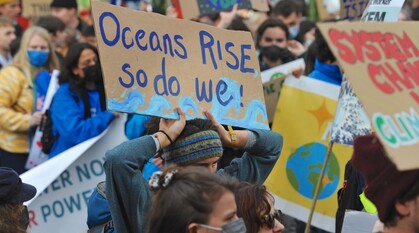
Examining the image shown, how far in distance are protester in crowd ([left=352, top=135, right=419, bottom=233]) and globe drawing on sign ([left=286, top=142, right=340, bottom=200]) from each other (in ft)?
12.4

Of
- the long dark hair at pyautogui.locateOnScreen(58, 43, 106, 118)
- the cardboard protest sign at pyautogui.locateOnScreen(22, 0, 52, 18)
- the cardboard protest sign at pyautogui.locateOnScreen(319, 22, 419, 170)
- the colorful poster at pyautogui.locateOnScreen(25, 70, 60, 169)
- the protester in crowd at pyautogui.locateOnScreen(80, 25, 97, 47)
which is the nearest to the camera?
the cardboard protest sign at pyautogui.locateOnScreen(319, 22, 419, 170)

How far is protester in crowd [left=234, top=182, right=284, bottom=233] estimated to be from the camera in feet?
13.7

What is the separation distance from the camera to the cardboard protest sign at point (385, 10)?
18.0 feet

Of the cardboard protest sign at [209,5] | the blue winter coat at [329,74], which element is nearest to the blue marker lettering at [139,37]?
the cardboard protest sign at [209,5]

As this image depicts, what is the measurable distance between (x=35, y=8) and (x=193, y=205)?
9.14 m

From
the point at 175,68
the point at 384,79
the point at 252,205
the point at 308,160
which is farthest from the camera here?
the point at 308,160

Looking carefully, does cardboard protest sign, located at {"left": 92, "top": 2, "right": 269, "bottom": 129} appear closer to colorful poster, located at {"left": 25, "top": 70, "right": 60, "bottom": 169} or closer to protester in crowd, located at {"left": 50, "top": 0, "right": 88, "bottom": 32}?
colorful poster, located at {"left": 25, "top": 70, "right": 60, "bottom": 169}

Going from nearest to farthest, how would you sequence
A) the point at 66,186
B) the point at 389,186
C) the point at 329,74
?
the point at 389,186, the point at 66,186, the point at 329,74

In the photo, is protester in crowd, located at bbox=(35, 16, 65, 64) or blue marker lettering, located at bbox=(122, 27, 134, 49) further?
protester in crowd, located at bbox=(35, 16, 65, 64)

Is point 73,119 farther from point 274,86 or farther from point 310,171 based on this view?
point 310,171

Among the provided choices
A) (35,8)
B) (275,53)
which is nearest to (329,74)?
(275,53)

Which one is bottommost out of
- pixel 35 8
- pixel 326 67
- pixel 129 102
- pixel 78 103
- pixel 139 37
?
pixel 35 8

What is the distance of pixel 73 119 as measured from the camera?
7.86 metres

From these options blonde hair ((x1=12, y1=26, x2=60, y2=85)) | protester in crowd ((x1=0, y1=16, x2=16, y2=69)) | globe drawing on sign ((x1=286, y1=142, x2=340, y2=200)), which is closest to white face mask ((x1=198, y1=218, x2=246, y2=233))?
globe drawing on sign ((x1=286, y1=142, x2=340, y2=200))
